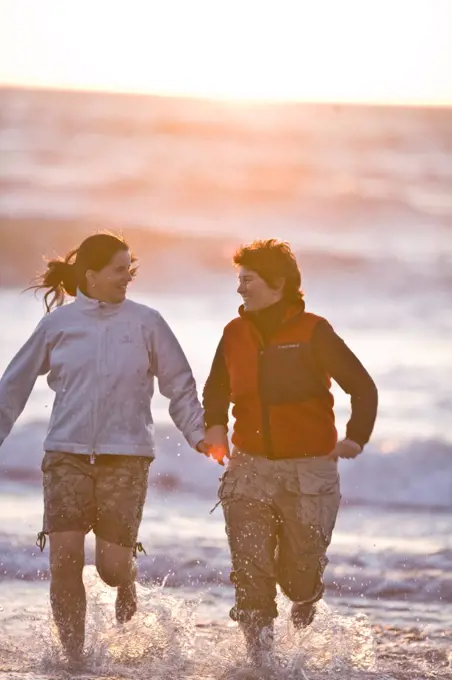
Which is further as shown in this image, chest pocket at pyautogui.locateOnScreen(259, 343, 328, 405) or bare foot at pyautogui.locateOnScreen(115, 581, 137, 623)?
bare foot at pyautogui.locateOnScreen(115, 581, 137, 623)

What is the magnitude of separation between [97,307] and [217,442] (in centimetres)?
72

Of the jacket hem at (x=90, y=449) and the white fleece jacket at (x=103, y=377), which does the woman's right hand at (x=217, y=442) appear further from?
the jacket hem at (x=90, y=449)

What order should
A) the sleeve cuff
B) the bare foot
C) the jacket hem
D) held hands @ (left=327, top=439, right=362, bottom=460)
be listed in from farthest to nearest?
the bare foot < the sleeve cuff < the jacket hem < held hands @ (left=327, top=439, right=362, bottom=460)

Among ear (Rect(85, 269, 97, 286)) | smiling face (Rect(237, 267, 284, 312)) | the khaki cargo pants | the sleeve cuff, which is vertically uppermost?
ear (Rect(85, 269, 97, 286))

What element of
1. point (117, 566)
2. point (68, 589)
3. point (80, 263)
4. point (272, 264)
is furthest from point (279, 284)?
point (68, 589)

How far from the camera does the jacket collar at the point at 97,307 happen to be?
5895mm

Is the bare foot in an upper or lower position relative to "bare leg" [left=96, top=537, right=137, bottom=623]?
lower

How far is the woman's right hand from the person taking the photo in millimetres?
5750

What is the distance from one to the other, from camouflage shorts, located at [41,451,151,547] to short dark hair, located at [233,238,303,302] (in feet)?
2.84

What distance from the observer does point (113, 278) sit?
5.89 meters

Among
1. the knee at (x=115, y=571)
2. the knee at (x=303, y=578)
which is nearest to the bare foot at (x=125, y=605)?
the knee at (x=115, y=571)

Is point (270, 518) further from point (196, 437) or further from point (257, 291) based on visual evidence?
point (257, 291)

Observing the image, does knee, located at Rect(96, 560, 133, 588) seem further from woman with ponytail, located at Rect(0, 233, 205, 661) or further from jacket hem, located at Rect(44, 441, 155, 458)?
jacket hem, located at Rect(44, 441, 155, 458)

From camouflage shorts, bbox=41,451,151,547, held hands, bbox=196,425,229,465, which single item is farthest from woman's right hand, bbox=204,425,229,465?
camouflage shorts, bbox=41,451,151,547
